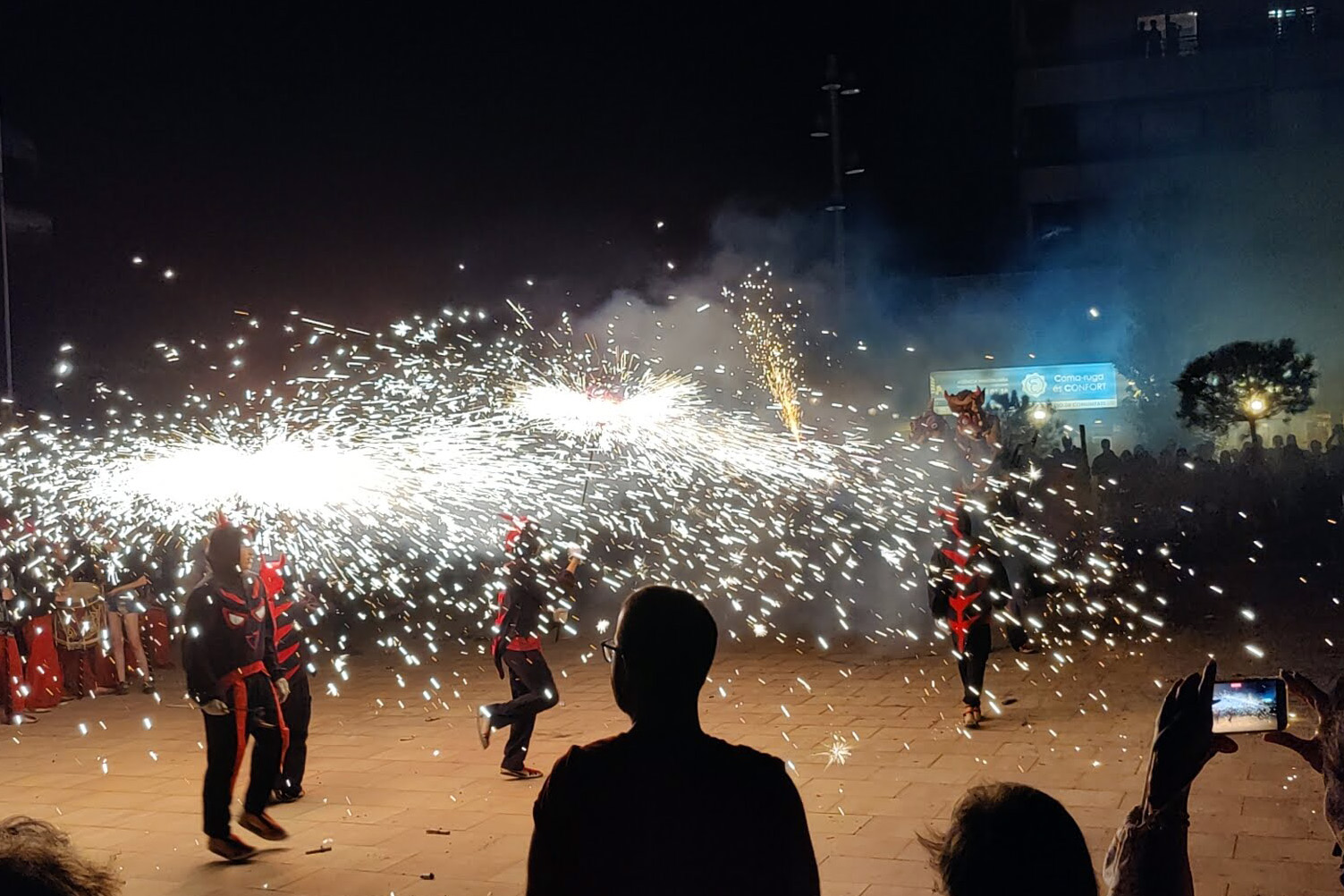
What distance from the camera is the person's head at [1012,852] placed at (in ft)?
6.21

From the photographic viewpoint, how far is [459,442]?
1080cm

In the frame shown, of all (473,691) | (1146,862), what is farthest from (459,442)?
(1146,862)

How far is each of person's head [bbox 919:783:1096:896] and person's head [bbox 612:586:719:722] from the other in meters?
0.53

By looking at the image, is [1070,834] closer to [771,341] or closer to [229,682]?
[229,682]

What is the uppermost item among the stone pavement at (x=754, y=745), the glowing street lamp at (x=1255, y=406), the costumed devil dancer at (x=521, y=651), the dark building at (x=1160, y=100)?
the dark building at (x=1160, y=100)

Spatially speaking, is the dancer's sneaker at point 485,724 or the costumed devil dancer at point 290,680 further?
the dancer's sneaker at point 485,724

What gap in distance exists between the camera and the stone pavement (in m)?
5.33

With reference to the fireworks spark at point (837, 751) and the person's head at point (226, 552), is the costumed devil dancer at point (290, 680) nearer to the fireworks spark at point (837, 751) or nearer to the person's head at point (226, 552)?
the person's head at point (226, 552)

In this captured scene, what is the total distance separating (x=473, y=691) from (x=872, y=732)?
13.5 feet

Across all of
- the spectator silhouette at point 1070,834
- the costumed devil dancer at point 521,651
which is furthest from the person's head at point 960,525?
the spectator silhouette at point 1070,834

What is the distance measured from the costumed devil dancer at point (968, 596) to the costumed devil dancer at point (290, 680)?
173 inches

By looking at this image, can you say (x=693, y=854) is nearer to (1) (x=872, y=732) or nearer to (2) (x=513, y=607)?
(2) (x=513, y=607)

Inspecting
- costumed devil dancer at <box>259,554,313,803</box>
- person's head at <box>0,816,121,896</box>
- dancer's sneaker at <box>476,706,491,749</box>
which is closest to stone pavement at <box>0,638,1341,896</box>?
costumed devil dancer at <box>259,554,313,803</box>

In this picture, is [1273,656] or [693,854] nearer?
[693,854]
